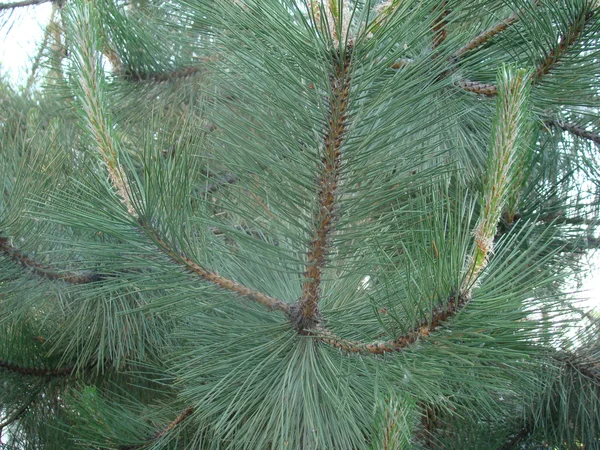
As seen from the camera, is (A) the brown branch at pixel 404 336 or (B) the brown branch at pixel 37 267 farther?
(B) the brown branch at pixel 37 267

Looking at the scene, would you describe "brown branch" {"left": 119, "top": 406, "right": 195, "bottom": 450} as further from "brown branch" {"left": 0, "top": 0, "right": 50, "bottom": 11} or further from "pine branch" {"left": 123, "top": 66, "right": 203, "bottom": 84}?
"brown branch" {"left": 0, "top": 0, "right": 50, "bottom": 11}

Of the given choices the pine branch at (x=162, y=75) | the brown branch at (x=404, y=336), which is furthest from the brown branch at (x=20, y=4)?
the brown branch at (x=404, y=336)

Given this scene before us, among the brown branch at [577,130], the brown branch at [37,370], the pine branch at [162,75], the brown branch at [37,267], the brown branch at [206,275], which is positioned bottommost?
the brown branch at [37,370]

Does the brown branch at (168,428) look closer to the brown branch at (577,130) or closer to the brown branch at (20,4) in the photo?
the brown branch at (577,130)

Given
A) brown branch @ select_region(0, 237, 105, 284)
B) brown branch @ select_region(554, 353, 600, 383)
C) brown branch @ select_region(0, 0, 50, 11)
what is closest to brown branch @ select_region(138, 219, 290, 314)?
brown branch @ select_region(0, 237, 105, 284)

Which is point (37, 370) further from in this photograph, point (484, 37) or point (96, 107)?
point (484, 37)

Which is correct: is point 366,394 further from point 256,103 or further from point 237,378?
point 256,103

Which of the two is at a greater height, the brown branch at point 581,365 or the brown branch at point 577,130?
the brown branch at point 577,130
